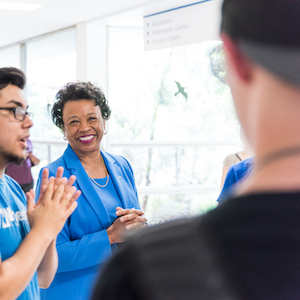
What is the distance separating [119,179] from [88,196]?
0.29 m

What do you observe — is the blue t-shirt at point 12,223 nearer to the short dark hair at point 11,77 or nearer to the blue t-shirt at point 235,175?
the short dark hair at point 11,77

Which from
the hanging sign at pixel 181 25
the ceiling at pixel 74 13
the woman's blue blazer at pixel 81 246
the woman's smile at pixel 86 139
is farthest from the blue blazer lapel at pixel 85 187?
the ceiling at pixel 74 13

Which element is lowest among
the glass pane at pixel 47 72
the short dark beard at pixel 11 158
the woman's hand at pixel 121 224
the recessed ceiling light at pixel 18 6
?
the woman's hand at pixel 121 224

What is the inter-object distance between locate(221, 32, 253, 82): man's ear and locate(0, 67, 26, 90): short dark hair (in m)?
1.31

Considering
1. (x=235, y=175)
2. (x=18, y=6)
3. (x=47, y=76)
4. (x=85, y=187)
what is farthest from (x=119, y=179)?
(x=47, y=76)

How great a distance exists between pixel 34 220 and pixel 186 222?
1.04m

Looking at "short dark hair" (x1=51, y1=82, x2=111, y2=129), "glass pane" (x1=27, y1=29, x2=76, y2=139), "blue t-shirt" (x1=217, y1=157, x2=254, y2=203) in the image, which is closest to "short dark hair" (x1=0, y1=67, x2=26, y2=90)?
"short dark hair" (x1=51, y1=82, x2=111, y2=129)

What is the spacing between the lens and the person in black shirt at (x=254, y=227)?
358 millimetres

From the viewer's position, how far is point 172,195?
6.15 metres

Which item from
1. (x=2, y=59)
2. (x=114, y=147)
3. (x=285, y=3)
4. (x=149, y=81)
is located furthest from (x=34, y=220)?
(x=2, y=59)

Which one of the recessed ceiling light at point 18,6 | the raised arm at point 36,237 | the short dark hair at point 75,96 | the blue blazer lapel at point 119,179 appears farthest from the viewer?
the recessed ceiling light at point 18,6

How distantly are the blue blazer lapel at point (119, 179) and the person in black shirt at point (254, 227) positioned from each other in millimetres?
1752

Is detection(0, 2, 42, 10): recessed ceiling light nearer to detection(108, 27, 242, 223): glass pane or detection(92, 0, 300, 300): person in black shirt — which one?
detection(108, 27, 242, 223): glass pane

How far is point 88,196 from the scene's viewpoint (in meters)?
2.00
